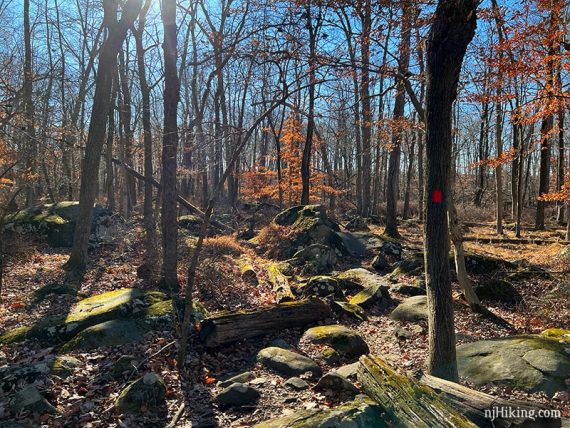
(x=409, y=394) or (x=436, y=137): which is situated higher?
(x=436, y=137)

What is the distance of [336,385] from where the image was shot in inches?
193

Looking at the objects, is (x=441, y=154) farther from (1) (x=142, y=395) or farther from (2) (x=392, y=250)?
(2) (x=392, y=250)

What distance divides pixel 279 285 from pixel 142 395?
5425mm

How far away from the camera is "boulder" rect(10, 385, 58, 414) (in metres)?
4.47

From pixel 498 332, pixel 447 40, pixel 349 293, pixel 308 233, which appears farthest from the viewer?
pixel 308 233

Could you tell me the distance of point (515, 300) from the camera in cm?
A: 870

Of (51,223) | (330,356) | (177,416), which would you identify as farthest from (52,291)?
(51,223)

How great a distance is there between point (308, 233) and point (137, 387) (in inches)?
388

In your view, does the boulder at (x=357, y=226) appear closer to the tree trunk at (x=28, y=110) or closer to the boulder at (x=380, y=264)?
the boulder at (x=380, y=264)

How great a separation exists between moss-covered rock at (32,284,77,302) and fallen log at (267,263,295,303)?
171 inches

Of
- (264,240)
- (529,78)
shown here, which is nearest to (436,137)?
(529,78)

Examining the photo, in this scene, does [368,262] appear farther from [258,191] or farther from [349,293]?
[258,191]

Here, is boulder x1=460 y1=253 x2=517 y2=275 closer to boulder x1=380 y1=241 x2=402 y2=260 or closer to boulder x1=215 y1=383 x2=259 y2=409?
boulder x1=380 y1=241 x2=402 y2=260

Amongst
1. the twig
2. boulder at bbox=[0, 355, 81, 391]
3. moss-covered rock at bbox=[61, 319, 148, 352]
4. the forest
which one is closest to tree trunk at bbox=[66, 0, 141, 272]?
the forest
